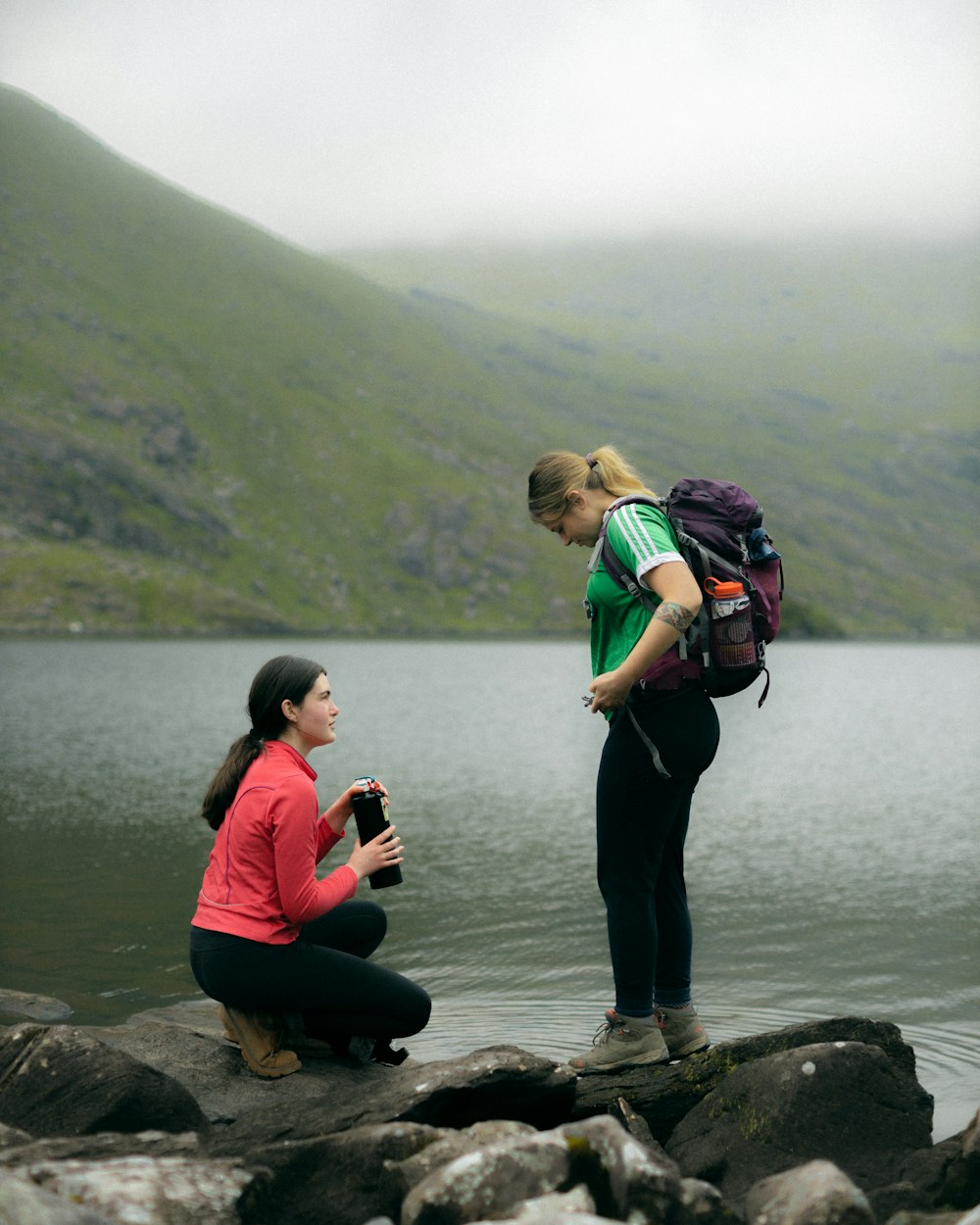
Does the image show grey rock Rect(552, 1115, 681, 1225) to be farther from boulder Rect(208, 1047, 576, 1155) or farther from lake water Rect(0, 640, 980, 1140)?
lake water Rect(0, 640, 980, 1140)

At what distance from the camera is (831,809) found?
2795cm

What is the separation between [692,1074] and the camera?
7242 mm

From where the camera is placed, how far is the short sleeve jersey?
6.62 meters

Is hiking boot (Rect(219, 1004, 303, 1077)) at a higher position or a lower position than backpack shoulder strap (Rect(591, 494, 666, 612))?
lower

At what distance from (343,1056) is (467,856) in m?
13.0

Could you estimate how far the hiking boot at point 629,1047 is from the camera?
7314 millimetres

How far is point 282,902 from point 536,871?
41.6 ft

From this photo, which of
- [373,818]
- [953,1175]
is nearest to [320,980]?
[373,818]

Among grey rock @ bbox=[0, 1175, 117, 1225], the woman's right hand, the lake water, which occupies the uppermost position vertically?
the woman's right hand

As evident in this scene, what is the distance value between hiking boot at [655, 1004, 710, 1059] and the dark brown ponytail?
3.10 meters

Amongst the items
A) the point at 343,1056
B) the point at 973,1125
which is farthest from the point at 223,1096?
the point at 973,1125

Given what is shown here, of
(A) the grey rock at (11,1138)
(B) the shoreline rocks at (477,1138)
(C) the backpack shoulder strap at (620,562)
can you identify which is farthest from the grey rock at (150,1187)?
(C) the backpack shoulder strap at (620,562)

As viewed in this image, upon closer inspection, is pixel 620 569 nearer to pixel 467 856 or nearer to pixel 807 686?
pixel 467 856

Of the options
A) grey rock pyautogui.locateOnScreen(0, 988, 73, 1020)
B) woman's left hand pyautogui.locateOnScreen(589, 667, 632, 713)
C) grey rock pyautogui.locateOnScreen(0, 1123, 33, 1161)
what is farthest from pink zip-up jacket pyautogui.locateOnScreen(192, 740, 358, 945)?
grey rock pyautogui.locateOnScreen(0, 988, 73, 1020)
